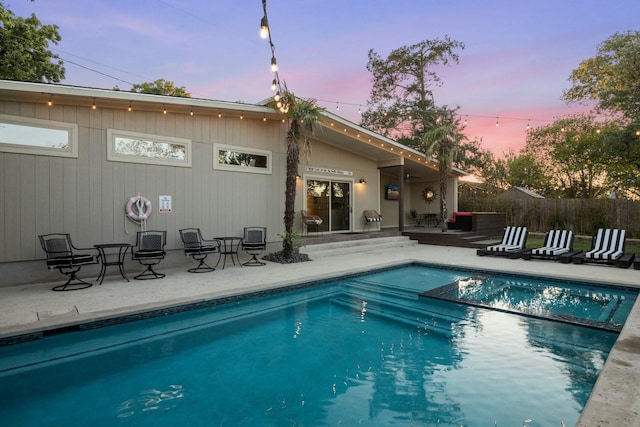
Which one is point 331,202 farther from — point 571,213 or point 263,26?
point 571,213

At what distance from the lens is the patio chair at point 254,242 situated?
7560 mm

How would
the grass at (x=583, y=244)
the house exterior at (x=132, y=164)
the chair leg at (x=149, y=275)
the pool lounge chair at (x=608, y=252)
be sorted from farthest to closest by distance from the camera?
the grass at (x=583, y=244) → the pool lounge chair at (x=608, y=252) → the chair leg at (x=149, y=275) → the house exterior at (x=132, y=164)

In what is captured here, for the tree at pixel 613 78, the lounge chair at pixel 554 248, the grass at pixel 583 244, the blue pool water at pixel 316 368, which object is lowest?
the blue pool water at pixel 316 368

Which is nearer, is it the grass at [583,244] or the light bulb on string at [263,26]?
the light bulb on string at [263,26]

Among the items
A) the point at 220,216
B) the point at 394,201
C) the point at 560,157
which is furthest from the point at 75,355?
the point at 560,157

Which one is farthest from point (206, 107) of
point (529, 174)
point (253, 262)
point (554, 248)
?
point (529, 174)

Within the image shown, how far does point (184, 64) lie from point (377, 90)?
37.0 feet

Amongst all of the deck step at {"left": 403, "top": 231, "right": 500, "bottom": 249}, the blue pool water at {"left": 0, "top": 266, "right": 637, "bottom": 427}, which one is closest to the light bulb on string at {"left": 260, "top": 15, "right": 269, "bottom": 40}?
the blue pool water at {"left": 0, "top": 266, "right": 637, "bottom": 427}

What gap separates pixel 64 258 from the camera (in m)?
5.24

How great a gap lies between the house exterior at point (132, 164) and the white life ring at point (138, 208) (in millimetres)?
118

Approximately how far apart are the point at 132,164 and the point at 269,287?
3816mm

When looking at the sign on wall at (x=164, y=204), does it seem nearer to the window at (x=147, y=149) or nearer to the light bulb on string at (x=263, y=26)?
the window at (x=147, y=149)

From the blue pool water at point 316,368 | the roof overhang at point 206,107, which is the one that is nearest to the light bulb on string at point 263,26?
the roof overhang at point 206,107

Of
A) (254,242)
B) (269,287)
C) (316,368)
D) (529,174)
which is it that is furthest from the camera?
(529,174)
